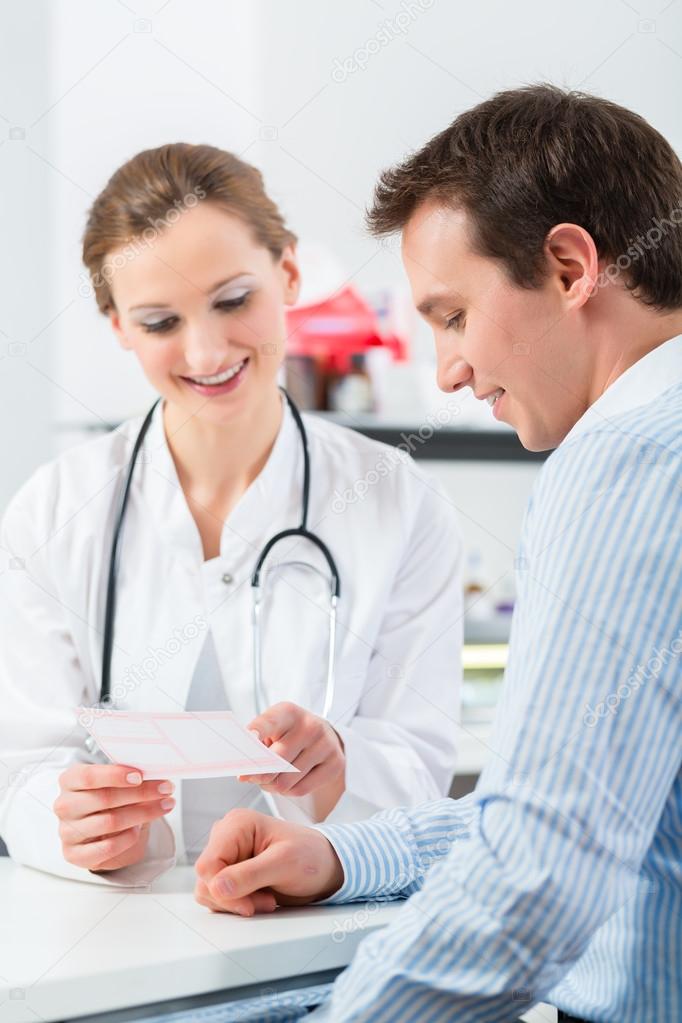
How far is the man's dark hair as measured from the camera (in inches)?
37.9

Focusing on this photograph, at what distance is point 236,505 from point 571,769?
0.99 meters

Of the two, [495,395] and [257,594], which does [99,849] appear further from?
[495,395]

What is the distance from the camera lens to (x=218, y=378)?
5.21ft

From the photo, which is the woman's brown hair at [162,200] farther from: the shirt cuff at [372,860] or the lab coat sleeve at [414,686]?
the shirt cuff at [372,860]

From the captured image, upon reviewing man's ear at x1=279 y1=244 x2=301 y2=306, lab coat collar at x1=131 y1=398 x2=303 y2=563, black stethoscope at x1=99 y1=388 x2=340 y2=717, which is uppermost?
man's ear at x1=279 y1=244 x2=301 y2=306

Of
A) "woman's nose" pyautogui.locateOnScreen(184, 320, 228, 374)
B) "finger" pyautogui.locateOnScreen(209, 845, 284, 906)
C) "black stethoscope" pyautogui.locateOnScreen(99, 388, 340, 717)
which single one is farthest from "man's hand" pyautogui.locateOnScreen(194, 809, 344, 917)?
"woman's nose" pyautogui.locateOnScreen(184, 320, 228, 374)

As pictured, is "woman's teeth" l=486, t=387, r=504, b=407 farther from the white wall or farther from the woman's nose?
the white wall

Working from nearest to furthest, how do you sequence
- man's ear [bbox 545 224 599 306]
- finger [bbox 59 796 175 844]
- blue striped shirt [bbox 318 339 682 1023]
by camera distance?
blue striped shirt [bbox 318 339 682 1023], man's ear [bbox 545 224 599 306], finger [bbox 59 796 175 844]

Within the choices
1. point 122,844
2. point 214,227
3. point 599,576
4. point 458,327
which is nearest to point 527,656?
point 599,576

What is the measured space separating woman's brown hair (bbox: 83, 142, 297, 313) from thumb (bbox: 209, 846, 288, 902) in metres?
0.92

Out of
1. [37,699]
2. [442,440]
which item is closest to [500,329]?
[37,699]

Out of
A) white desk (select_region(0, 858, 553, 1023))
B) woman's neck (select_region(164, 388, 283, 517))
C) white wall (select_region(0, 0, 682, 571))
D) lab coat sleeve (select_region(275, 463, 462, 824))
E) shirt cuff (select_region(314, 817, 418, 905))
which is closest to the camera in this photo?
white desk (select_region(0, 858, 553, 1023))

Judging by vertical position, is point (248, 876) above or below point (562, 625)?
below

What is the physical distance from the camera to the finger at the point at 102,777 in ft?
3.57
